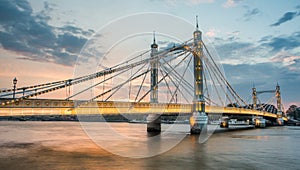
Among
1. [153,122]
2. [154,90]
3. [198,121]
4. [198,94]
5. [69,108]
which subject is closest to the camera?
[69,108]

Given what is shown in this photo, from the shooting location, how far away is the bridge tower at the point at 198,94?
1882 inches

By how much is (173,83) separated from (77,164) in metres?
37.2

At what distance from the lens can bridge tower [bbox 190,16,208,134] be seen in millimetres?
47812

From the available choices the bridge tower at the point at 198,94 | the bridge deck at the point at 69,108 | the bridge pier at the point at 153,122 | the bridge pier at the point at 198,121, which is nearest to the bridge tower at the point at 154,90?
the bridge pier at the point at 153,122

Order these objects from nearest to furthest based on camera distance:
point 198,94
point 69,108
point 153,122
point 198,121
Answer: point 69,108
point 198,121
point 198,94
point 153,122

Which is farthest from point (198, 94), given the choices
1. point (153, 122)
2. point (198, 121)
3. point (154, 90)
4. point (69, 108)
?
point (69, 108)

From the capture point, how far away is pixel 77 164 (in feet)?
70.5

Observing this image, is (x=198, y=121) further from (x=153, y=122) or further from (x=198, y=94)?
(x=153, y=122)

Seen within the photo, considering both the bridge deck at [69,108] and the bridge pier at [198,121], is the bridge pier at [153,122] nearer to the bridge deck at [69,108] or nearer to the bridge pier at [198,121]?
the bridge pier at [198,121]

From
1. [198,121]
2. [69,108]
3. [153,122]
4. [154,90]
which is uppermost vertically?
[154,90]

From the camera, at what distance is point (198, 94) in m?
49.5

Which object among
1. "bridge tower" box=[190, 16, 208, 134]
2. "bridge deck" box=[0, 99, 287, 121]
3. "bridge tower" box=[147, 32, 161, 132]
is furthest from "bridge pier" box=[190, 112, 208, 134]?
"bridge tower" box=[147, 32, 161, 132]

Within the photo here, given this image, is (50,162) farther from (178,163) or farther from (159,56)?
(159,56)

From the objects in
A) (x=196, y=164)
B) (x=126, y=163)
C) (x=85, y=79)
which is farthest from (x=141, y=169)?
(x=85, y=79)
